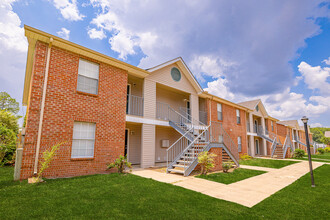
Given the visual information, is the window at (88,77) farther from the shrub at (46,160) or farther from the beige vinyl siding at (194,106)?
the beige vinyl siding at (194,106)

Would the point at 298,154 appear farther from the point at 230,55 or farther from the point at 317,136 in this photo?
the point at 317,136

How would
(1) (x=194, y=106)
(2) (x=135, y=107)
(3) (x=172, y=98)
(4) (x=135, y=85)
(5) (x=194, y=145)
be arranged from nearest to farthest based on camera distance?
(5) (x=194, y=145) → (2) (x=135, y=107) → (4) (x=135, y=85) → (1) (x=194, y=106) → (3) (x=172, y=98)

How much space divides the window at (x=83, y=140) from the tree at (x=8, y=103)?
2945 cm

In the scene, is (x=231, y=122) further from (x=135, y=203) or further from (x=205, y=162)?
(x=135, y=203)

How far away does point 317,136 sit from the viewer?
93062 millimetres

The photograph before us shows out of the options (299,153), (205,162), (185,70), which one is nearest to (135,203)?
(205,162)

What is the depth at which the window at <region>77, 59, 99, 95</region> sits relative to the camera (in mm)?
8148

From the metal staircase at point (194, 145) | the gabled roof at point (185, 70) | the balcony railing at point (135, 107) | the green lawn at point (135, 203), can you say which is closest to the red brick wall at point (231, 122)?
the gabled roof at point (185, 70)

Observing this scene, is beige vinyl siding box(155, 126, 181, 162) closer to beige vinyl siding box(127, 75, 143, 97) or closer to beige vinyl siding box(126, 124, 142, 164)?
beige vinyl siding box(126, 124, 142, 164)

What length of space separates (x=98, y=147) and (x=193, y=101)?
28.7ft

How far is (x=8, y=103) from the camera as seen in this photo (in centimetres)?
2912

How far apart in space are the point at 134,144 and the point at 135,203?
822 centimetres

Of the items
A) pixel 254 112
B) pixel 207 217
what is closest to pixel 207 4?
pixel 207 217

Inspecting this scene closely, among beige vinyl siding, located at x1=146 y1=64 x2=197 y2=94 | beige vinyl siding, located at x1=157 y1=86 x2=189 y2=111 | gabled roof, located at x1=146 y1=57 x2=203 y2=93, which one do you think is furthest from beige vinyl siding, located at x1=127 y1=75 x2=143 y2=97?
gabled roof, located at x1=146 y1=57 x2=203 y2=93
